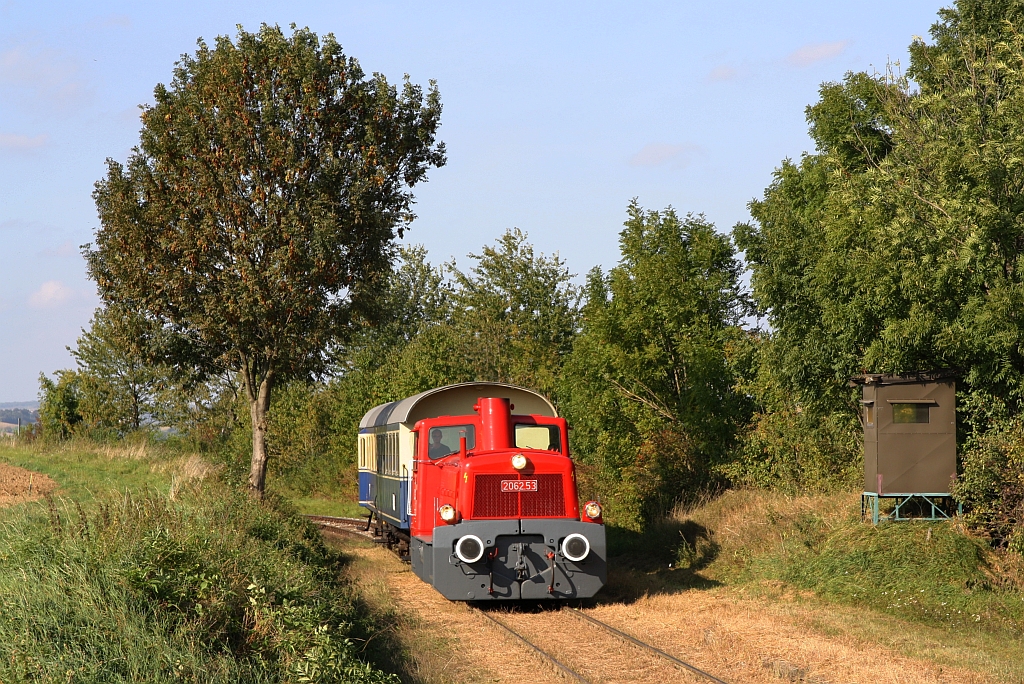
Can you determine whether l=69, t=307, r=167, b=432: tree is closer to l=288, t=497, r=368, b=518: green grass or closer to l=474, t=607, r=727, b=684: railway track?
l=288, t=497, r=368, b=518: green grass

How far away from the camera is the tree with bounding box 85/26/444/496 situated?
22.3 metres

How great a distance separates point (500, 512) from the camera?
1428 centimetres

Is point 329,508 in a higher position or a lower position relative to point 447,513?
lower

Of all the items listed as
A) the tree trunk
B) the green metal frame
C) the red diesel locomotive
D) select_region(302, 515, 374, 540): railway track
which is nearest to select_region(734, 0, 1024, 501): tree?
the green metal frame

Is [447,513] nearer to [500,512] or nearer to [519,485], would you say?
[500,512]

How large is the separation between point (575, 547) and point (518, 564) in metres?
0.88

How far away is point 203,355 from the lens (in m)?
24.7

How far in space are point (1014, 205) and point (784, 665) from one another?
954 centimetres

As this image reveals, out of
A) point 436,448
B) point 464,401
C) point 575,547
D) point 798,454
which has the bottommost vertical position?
point 575,547

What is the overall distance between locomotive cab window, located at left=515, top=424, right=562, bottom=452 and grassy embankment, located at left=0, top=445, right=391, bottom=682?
169 inches

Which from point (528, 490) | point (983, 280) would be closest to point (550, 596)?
point (528, 490)

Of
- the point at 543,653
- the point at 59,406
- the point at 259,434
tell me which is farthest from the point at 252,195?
the point at 59,406

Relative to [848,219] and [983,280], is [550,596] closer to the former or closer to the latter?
[983,280]

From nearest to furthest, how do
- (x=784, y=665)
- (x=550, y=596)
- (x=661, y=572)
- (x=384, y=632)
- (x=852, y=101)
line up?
(x=784, y=665) → (x=384, y=632) → (x=550, y=596) → (x=661, y=572) → (x=852, y=101)
